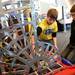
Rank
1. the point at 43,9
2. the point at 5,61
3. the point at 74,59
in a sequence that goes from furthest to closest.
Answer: the point at 43,9 → the point at 74,59 → the point at 5,61

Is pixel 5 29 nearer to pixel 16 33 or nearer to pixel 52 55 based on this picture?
pixel 16 33

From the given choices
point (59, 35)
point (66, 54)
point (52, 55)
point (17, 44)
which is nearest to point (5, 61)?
point (17, 44)

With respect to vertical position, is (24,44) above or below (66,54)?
above

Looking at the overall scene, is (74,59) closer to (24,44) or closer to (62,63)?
(62,63)

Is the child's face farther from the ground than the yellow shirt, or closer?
farther from the ground

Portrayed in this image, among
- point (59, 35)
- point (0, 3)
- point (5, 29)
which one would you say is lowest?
point (59, 35)

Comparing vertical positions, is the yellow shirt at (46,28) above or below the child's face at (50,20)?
below

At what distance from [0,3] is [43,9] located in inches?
91.6

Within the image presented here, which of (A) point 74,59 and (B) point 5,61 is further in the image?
(A) point 74,59

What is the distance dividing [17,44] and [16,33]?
15cm

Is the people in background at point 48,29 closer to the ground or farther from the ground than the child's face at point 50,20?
closer to the ground

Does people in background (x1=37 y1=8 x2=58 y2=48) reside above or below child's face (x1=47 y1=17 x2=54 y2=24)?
below

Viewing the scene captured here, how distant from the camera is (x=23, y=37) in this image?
1.78 meters

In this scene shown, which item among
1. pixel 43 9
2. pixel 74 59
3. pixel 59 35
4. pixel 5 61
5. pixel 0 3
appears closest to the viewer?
pixel 0 3
